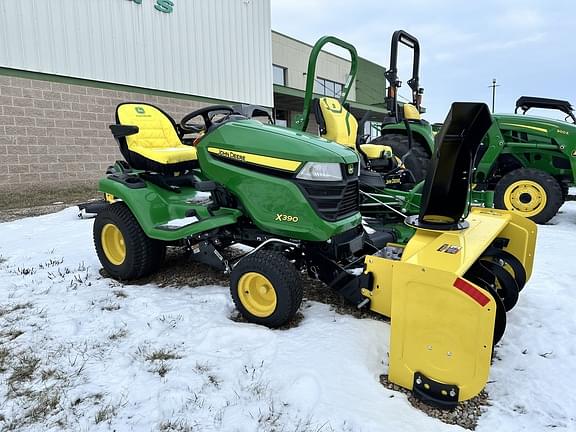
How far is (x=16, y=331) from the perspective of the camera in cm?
249

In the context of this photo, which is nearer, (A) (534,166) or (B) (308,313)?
(B) (308,313)

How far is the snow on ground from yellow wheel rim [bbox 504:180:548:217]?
266 cm

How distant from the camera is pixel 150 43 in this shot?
31.6 ft

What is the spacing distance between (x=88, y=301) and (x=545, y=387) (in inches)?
107

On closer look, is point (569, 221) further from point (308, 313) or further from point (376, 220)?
point (308, 313)

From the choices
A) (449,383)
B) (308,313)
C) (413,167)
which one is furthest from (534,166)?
(449,383)

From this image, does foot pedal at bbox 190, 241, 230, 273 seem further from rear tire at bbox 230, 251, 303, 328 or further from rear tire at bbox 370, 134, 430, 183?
rear tire at bbox 370, 134, 430, 183

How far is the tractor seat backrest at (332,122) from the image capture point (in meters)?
4.33

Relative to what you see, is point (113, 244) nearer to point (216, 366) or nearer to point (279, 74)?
point (216, 366)

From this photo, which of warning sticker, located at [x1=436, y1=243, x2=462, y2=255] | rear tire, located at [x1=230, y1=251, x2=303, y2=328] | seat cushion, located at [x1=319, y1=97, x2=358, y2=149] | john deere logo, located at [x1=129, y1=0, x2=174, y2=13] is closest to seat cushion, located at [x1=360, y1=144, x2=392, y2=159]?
seat cushion, located at [x1=319, y1=97, x2=358, y2=149]

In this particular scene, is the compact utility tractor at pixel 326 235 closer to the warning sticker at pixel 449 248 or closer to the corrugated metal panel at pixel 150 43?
the warning sticker at pixel 449 248

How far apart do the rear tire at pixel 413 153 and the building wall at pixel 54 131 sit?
6.04 m

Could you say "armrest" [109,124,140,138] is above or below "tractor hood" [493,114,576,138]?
below

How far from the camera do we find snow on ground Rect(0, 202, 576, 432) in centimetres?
176
